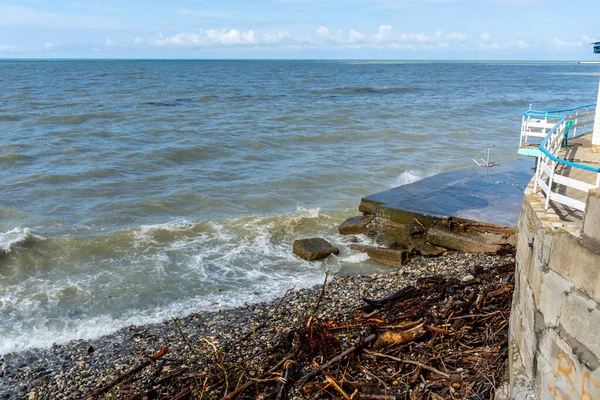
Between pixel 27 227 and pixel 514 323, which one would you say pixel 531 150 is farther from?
pixel 27 227

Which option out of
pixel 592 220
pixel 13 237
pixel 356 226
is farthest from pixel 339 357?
pixel 13 237

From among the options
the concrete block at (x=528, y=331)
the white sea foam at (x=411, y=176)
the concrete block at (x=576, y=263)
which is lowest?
the white sea foam at (x=411, y=176)

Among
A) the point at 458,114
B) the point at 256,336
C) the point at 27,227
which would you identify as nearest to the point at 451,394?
the point at 256,336

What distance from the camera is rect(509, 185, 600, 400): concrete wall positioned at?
4.61m

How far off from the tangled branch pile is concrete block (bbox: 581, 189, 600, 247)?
2703 mm

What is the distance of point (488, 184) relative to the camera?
16.5 metres

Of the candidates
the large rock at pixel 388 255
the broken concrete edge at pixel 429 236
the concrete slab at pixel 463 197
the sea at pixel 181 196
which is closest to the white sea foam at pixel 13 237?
the sea at pixel 181 196

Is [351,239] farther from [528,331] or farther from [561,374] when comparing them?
[561,374]

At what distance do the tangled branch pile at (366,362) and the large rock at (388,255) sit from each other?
12.0 feet

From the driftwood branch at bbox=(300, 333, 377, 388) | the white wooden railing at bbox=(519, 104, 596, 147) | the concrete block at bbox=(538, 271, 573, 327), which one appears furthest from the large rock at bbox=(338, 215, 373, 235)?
the concrete block at bbox=(538, 271, 573, 327)

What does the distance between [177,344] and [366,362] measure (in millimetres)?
3494

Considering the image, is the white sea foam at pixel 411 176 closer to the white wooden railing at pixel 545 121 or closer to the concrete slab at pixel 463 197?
the concrete slab at pixel 463 197

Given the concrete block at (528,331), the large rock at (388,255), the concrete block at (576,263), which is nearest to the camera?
the concrete block at (576,263)

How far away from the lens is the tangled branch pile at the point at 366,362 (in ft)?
22.0
